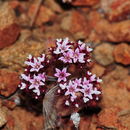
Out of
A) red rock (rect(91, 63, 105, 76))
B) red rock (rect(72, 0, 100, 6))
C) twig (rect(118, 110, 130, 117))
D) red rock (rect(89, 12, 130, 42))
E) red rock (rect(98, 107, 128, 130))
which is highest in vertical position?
red rock (rect(72, 0, 100, 6))

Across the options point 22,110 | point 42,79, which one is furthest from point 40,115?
point 42,79

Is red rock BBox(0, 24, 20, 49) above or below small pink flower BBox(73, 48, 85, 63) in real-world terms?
below

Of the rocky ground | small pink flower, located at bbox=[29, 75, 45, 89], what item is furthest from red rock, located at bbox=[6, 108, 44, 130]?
small pink flower, located at bbox=[29, 75, 45, 89]

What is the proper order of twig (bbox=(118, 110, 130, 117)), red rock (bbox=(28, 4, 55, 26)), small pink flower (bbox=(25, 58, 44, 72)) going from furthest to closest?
1. red rock (bbox=(28, 4, 55, 26))
2. twig (bbox=(118, 110, 130, 117))
3. small pink flower (bbox=(25, 58, 44, 72))

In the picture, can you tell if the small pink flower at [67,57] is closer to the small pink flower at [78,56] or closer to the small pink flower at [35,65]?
the small pink flower at [78,56]

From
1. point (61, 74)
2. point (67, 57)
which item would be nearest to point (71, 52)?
point (67, 57)

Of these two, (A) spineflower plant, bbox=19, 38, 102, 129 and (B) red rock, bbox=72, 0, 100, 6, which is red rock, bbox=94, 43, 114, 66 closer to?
(B) red rock, bbox=72, 0, 100, 6

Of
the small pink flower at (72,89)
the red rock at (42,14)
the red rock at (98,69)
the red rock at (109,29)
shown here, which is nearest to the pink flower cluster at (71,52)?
the small pink flower at (72,89)

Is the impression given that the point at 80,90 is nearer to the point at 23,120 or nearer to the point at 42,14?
the point at 23,120
